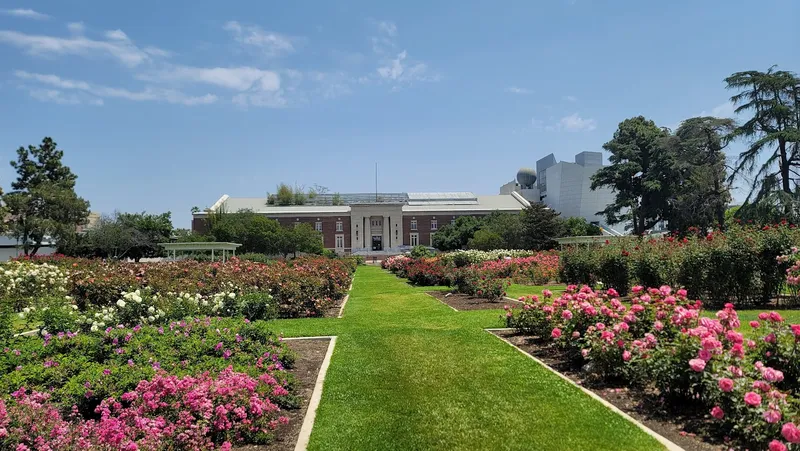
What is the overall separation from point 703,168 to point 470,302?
95.0 ft

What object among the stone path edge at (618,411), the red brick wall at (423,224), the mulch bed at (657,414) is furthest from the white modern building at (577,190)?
the mulch bed at (657,414)

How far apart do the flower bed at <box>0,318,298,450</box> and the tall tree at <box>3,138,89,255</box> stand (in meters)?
41.0

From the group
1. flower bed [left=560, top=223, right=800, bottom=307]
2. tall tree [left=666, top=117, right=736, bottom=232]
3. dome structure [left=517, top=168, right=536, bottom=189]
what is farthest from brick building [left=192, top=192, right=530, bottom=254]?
flower bed [left=560, top=223, right=800, bottom=307]

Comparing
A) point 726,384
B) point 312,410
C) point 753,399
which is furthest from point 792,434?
point 312,410

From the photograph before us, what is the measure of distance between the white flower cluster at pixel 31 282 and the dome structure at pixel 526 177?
9507 cm

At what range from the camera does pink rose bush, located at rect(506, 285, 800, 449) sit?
355 cm

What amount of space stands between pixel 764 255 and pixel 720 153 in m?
30.5

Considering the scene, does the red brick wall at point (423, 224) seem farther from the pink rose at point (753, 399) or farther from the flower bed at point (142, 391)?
the pink rose at point (753, 399)

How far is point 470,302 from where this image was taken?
13898 millimetres

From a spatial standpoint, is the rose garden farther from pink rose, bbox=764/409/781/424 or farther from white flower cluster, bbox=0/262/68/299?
white flower cluster, bbox=0/262/68/299

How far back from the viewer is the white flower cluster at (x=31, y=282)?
529 inches

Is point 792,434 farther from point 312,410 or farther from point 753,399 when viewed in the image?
point 312,410

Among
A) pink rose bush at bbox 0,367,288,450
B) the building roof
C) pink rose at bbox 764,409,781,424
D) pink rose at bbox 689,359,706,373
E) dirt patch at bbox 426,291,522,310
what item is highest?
the building roof

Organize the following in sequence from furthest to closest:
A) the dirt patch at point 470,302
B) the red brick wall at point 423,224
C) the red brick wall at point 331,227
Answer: the red brick wall at point 423,224
the red brick wall at point 331,227
the dirt patch at point 470,302
